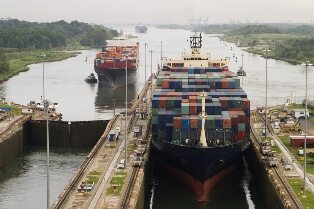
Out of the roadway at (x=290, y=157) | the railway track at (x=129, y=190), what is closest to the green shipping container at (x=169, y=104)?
the railway track at (x=129, y=190)

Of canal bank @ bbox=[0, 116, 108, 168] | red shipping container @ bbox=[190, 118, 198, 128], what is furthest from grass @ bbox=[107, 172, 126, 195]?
canal bank @ bbox=[0, 116, 108, 168]

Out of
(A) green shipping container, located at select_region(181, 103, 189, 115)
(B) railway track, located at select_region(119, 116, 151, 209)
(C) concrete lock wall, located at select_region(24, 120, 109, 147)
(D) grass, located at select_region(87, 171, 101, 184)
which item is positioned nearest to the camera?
(B) railway track, located at select_region(119, 116, 151, 209)

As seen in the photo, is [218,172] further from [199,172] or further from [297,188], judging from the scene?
[297,188]

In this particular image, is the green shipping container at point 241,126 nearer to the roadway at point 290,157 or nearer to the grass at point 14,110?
the roadway at point 290,157

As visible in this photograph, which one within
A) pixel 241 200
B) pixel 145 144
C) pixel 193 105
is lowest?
pixel 241 200

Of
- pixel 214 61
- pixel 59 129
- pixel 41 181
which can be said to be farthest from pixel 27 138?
pixel 214 61

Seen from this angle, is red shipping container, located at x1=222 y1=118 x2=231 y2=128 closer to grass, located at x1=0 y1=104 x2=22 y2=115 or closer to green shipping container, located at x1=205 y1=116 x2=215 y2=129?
green shipping container, located at x1=205 y1=116 x2=215 y2=129
